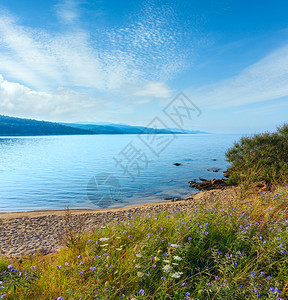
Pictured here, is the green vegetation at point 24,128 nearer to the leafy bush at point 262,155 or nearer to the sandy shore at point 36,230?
the sandy shore at point 36,230

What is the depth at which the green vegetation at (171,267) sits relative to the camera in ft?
9.25

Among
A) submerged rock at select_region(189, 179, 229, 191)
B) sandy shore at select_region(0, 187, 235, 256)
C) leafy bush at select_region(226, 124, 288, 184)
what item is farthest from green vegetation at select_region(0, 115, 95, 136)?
leafy bush at select_region(226, 124, 288, 184)

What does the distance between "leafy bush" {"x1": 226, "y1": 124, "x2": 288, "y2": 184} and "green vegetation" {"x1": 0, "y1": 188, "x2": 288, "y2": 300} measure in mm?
10422

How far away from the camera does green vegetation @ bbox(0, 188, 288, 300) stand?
111 inches

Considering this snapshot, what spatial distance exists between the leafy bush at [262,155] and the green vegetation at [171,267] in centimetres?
1042

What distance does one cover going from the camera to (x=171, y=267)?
2836 mm

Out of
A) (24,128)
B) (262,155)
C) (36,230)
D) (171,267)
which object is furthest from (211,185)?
(24,128)

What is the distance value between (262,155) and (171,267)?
14.7 m

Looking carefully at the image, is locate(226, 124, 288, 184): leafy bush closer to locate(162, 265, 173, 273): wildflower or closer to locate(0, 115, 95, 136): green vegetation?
locate(162, 265, 173, 273): wildflower

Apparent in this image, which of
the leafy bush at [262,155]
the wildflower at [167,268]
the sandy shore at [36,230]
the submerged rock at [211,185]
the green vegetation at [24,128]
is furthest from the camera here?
the green vegetation at [24,128]

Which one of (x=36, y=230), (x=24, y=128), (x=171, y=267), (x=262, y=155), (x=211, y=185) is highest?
(x=24, y=128)

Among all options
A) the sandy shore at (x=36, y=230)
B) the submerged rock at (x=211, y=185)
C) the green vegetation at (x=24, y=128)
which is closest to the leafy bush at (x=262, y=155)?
the submerged rock at (x=211, y=185)

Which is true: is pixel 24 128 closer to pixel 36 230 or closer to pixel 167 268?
pixel 36 230

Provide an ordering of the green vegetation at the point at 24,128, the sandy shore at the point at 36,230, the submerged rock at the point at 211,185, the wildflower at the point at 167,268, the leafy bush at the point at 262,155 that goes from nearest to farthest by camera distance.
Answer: the wildflower at the point at 167,268 → the sandy shore at the point at 36,230 → the leafy bush at the point at 262,155 → the submerged rock at the point at 211,185 → the green vegetation at the point at 24,128
